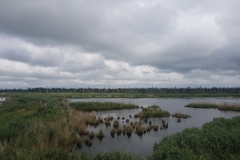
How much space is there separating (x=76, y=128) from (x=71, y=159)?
1105 centimetres

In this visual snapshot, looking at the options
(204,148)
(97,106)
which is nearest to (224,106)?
(97,106)

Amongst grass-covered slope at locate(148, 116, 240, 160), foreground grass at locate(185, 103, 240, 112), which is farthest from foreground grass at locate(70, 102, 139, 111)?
grass-covered slope at locate(148, 116, 240, 160)

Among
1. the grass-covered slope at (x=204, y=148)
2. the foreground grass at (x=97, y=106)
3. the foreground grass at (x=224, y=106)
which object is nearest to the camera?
the grass-covered slope at (x=204, y=148)

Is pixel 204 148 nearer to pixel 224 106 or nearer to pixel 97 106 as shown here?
pixel 97 106

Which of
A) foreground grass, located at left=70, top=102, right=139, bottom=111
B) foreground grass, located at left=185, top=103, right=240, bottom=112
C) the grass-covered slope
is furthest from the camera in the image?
foreground grass, located at left=70, top=102, right=139, bottom=111

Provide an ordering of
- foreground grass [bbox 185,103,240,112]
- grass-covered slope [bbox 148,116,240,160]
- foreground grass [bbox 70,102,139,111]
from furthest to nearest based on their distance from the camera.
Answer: foreground grass [bbox 70,102,139,111] → foreground grass [bbox 185,103,240,112] → grass-covered slope [bbox 148,116,240,160]

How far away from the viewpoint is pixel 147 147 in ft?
50.8

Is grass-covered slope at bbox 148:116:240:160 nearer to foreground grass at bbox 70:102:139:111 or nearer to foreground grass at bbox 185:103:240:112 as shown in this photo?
foreground grass at bbox 70:102:139:111

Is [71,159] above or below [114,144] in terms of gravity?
above

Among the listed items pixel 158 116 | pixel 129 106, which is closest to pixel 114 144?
pixel 158 116

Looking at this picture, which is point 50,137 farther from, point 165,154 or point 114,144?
point 165,154

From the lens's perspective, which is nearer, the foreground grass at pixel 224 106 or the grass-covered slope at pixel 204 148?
the grass-covered slope at pixel 204 148

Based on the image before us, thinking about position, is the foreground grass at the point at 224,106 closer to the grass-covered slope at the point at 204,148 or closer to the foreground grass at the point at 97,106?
the foreground grass at the point at 97,106

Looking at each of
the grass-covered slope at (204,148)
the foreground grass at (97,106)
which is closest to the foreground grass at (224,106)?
the foreground grass at (97,106)
